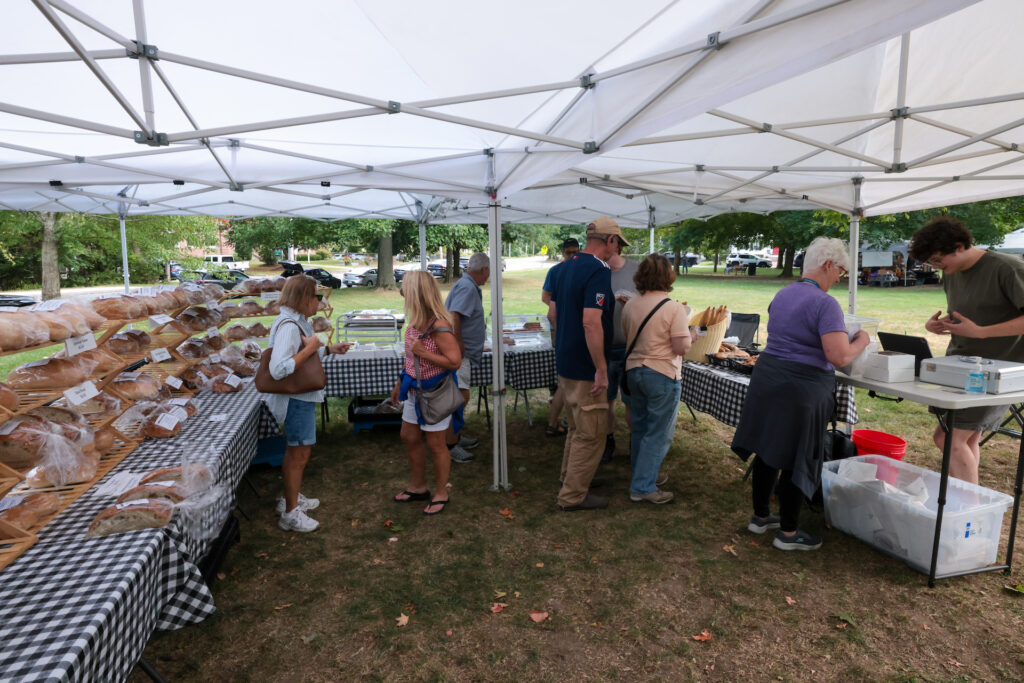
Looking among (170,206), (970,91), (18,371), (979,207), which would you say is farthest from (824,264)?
(979,207)

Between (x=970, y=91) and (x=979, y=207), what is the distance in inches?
837

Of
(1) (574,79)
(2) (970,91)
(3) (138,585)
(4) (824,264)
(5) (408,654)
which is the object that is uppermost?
(2) (970,91)

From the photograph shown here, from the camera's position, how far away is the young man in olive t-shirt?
3.00m

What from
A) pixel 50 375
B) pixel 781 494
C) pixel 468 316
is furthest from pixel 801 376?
pixel 50 375

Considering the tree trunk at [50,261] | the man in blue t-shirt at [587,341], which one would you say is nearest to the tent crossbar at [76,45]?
the man in blue t-shirt at [587,341]

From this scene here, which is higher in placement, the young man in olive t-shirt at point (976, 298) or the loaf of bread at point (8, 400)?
the young man in olive t-shirt at point (976, 298)

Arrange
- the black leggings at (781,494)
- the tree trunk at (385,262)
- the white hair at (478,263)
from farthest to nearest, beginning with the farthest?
the tree trunk at (385,262), the white hair at (478,263), the black leggings at (781,494)

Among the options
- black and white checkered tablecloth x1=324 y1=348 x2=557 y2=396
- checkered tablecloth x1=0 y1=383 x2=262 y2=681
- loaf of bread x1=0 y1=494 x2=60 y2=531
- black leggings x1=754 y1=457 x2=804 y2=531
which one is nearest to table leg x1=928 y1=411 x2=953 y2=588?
black leggings x1=754 y1=457 x2=804 y2=531

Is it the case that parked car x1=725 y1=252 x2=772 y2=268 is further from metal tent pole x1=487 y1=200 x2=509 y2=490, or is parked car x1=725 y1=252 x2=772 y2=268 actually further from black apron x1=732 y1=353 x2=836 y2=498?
black apron x1=732 y1=353 x2=836 y2=498

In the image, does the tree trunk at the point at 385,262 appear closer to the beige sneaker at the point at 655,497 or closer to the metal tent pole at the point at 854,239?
the metal tent pole at the point at 854,239

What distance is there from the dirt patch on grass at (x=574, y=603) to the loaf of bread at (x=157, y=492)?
79 cm

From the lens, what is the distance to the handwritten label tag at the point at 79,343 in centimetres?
221

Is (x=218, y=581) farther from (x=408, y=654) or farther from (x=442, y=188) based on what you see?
(x=442, y=188)

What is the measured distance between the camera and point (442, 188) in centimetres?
410
